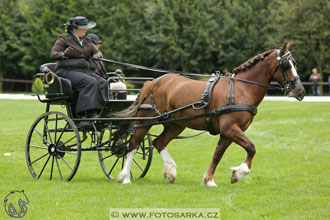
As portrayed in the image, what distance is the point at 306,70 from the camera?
4278cm

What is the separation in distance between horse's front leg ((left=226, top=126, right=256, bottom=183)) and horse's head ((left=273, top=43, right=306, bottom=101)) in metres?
0.90

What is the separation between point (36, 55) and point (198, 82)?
38986 mm

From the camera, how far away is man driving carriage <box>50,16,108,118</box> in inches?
363

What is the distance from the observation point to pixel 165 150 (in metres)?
9.28

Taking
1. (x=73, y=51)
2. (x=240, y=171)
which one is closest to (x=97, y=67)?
(x=73, y=51)

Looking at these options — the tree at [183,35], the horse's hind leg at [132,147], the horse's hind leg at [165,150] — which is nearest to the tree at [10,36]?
the tree at [183,35]

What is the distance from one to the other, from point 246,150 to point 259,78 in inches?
43.9

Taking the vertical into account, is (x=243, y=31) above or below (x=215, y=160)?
below

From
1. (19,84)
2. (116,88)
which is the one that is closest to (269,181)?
(116,88)

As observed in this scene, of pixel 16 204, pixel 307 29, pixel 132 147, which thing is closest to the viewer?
pixel 16 204

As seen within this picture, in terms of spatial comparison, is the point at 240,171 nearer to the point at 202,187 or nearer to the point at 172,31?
the point at 202,187

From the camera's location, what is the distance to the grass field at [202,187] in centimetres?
706

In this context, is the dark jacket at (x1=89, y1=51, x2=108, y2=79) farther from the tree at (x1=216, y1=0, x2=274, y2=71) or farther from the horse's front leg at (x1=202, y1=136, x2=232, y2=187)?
the tree at (x1=216, y1=0, x2=274, y2=71)

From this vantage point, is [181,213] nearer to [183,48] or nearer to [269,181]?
[269,181]
